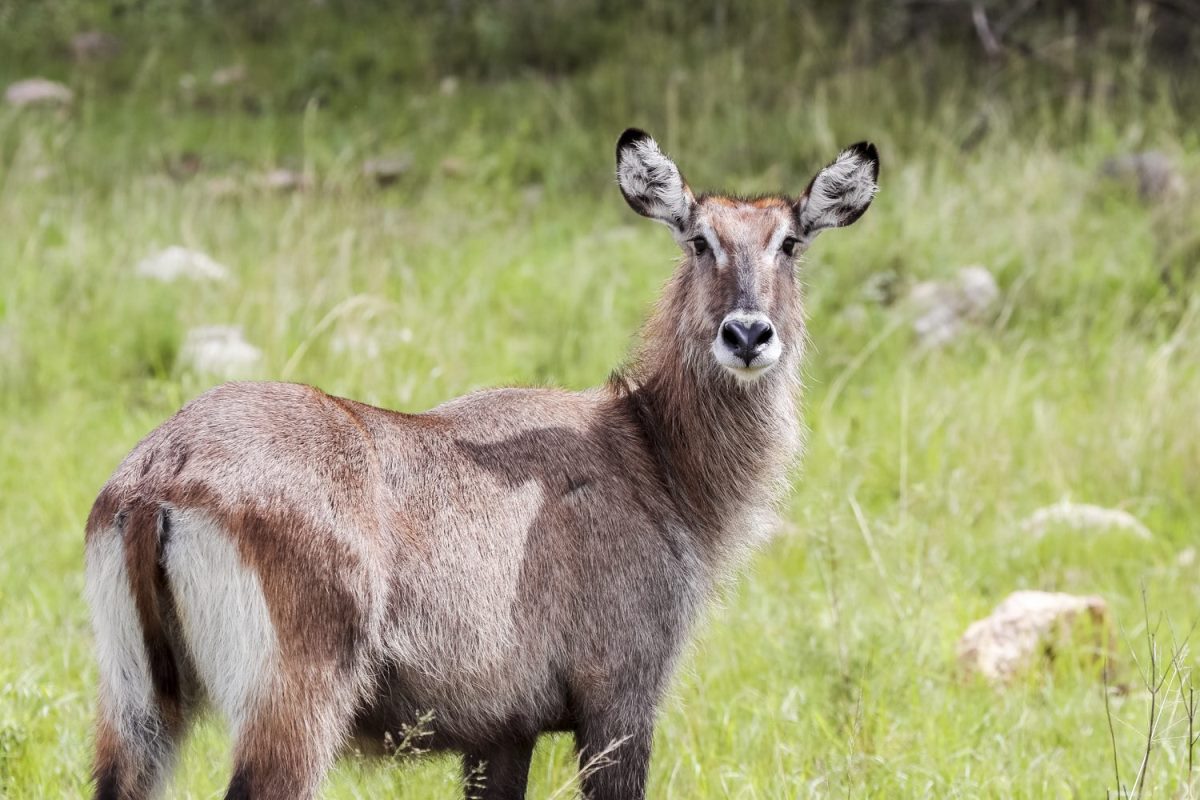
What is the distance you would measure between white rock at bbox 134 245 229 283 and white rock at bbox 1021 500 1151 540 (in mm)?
3795

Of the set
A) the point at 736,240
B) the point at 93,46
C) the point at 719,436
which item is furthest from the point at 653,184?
the point at 93,46

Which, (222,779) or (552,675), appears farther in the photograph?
(222,779)

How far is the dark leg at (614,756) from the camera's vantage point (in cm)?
314

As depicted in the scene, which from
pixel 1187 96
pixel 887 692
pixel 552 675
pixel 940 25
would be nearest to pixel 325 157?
pixel 940 25

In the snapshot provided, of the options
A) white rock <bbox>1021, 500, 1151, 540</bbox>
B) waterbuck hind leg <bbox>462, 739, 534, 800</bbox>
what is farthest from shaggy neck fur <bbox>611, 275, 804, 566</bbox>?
white rock <bbox>1021, 500, 1151, 540</bbox>

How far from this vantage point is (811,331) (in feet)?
23.6

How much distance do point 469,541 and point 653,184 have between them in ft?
3.65

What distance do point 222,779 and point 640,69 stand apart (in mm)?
8410

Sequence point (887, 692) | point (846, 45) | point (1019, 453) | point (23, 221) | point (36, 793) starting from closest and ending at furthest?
1. point (36, 793)
2. point (887, 692)
3. point (1019, 453)
4. point (23, 221)
5. point (846, 45)

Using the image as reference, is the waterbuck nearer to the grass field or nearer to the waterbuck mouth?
the waterbuck mouth

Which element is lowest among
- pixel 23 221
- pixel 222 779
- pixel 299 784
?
pixel 222 779

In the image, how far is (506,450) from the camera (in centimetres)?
326

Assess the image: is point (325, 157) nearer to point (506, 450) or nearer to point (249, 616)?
point (506, 450)

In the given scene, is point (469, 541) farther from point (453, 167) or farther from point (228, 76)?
point (228, 76)
